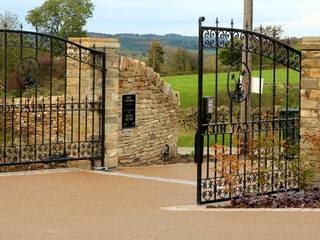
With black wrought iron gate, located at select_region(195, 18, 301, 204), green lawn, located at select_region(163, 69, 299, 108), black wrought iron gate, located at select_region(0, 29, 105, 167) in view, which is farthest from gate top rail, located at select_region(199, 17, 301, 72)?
green lawn, located at select_region(163, 69, 299, 108)

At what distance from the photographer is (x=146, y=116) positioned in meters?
18.2

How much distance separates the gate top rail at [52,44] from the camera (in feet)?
47.1

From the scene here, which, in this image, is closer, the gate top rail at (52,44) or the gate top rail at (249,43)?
the gate top rail at (249,43)

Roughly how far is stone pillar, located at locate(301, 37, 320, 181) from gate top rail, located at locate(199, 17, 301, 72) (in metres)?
0.22

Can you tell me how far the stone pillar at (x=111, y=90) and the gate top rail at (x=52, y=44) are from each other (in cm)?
20

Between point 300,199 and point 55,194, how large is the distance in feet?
13.3

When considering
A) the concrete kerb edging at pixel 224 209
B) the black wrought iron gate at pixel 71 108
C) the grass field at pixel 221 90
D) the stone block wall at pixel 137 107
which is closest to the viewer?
the concrete kerb edging at pixel 224 209

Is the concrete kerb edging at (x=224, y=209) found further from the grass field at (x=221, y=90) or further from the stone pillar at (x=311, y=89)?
the grass field at (x=221, y=90)

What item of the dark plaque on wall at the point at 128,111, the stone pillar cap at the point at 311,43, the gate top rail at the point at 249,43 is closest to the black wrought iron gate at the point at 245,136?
the gate top rail at the point at 249,43

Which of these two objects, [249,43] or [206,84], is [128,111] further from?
[206,84]

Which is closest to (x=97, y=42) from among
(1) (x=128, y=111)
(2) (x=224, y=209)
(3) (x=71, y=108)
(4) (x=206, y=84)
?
(3) (x=71, y=108)

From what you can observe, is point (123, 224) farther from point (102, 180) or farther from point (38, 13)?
point (38, 13)

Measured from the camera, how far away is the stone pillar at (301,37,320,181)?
11375mm

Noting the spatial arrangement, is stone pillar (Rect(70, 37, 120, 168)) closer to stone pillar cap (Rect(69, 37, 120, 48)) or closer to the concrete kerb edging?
stone pillar cap (Rect(69, 37, 120, 48))
